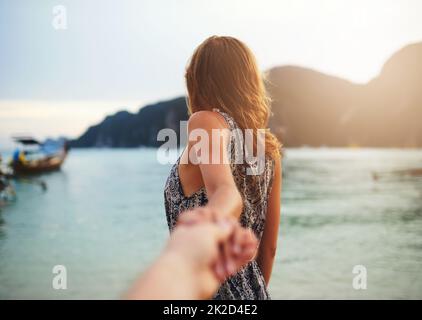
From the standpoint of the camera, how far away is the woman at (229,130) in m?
1.05

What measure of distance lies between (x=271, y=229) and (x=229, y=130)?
39 cm

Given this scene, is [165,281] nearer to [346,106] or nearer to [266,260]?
[266,260]

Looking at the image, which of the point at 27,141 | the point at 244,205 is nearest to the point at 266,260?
the point at 244,205

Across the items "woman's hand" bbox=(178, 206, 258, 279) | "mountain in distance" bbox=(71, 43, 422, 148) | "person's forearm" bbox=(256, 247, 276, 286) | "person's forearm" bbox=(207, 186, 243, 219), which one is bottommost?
"mountain in distance" bbox=(71, 43, 422, 148)

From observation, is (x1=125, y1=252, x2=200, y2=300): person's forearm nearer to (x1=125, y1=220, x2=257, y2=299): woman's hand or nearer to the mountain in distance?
(x1=125, y1=220, x2=257, y2=299): woman's hand

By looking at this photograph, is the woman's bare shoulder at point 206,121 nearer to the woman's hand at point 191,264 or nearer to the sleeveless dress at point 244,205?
the sleeveless dress at point 244,205

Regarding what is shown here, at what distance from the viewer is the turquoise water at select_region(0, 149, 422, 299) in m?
9.12

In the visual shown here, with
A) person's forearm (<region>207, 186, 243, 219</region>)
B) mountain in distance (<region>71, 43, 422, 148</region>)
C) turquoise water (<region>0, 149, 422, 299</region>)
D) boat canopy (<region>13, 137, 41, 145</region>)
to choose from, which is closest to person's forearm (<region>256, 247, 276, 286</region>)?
person's forearm (<region>207, 186, 243, 219</region>)

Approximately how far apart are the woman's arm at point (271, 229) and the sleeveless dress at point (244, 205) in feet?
0.07

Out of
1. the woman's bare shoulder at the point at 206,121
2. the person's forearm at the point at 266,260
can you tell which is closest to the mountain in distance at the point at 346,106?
the person's forearm at the point at 266,260

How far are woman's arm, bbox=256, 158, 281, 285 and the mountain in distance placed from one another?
229ft

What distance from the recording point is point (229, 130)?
3.46 feet
